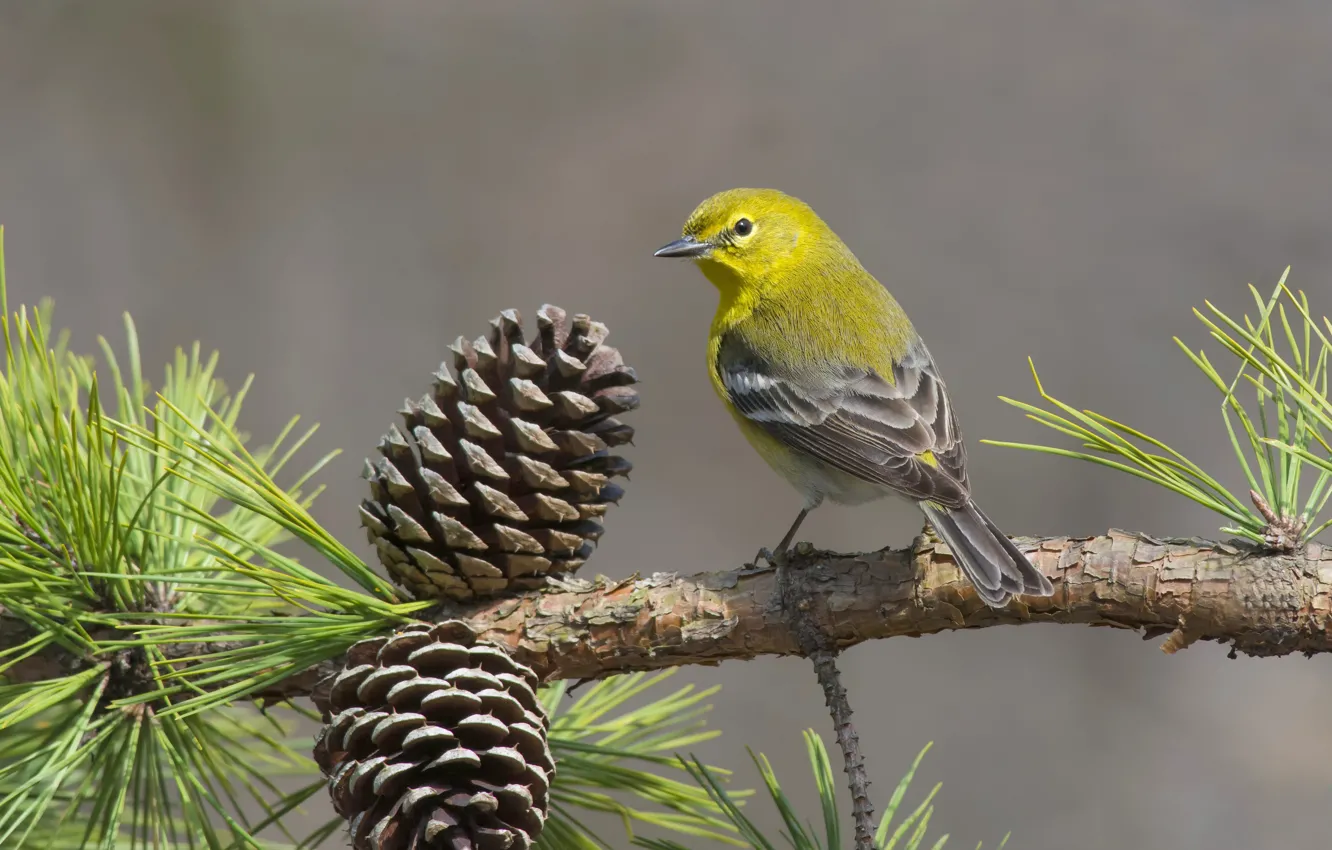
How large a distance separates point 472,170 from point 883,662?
6.91 feet

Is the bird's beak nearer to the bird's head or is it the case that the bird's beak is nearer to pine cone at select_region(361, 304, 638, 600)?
the bird's head

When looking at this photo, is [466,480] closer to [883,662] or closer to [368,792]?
[368,792]

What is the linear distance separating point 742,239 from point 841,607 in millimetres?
1361

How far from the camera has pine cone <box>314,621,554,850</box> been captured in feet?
3.31

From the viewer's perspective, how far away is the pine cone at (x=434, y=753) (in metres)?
1.01

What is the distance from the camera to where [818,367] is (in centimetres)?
209

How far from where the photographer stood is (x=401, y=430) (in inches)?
49.9

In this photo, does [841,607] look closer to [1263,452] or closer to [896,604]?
[896,604]

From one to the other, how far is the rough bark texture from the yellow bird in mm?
265

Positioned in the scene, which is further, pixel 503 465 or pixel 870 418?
pixel 870 418

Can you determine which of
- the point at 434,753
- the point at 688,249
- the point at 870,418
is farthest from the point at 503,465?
the point at 688,249

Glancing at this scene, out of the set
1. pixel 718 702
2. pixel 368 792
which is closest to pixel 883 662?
pixel 718 702

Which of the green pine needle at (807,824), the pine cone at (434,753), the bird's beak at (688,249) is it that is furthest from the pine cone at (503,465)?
the bird's beak at (688,249)

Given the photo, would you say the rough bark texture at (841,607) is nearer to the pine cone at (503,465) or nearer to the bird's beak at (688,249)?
the pine cone at (503,465)
